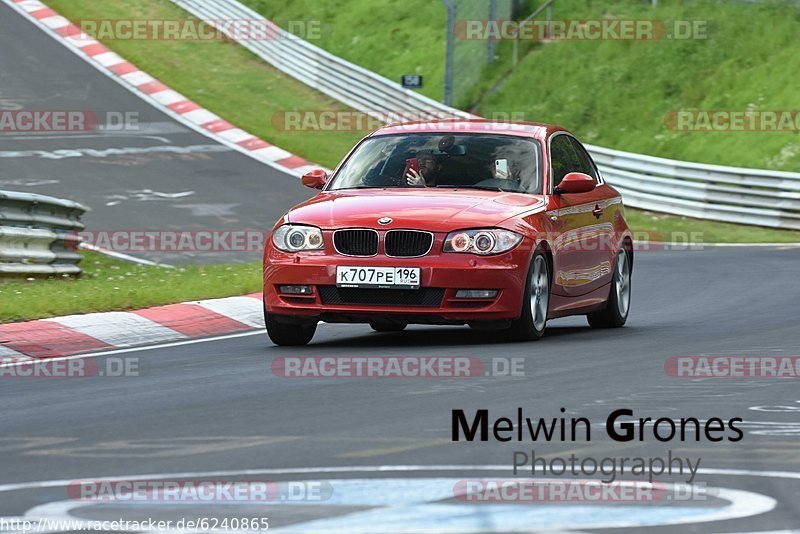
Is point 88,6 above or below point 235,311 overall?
above

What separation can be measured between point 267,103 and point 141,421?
2707cm

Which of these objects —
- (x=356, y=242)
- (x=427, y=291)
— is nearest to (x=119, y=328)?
(x=356, y=242)

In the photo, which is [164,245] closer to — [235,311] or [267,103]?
[235,311]

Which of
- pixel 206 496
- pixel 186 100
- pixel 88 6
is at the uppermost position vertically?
pixel 88 6

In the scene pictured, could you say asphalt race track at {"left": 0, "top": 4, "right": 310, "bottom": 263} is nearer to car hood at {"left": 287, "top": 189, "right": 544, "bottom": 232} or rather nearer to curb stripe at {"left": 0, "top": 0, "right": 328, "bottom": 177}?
curb stripe at {"left": 0, "top": 0, "right": 328, "bottom": 177}

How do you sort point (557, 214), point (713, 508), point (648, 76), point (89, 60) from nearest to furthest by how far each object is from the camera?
point (713, 508) < point (557, 214) < point (648, 76) < point (89, 60)

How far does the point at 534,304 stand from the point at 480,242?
2.30 feet

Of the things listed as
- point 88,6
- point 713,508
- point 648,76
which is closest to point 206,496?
point 713,508

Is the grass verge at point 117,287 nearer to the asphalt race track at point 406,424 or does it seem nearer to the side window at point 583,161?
the asphalt race track at point 406,424

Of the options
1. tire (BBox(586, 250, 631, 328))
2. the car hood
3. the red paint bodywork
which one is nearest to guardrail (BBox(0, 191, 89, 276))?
the red paint bodywork

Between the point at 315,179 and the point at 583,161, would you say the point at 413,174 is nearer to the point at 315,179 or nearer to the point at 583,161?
the point at 315,179

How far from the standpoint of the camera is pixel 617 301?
13219 millimetres

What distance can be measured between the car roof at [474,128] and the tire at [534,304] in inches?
47.2

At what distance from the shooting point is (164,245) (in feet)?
68.4
